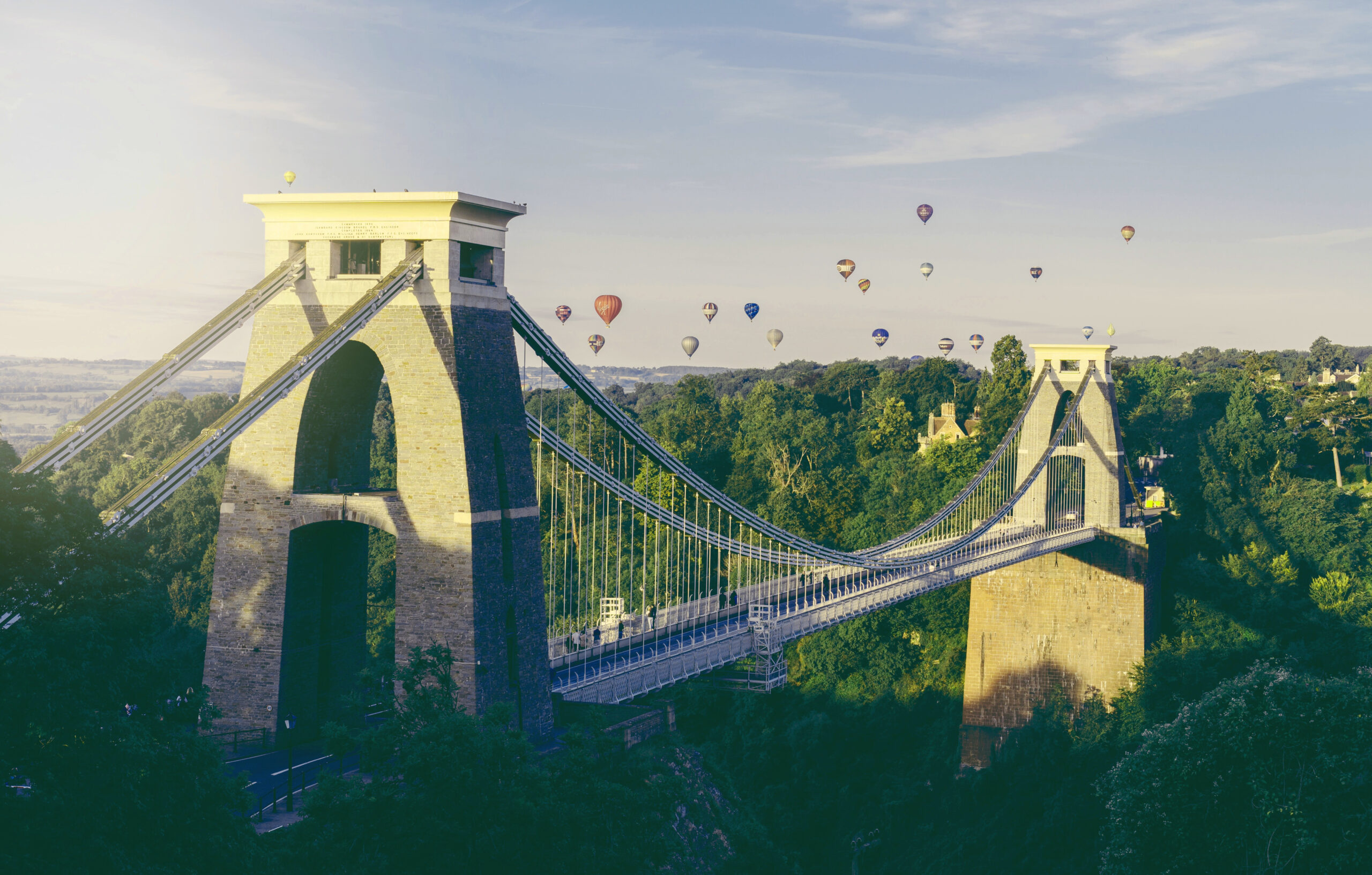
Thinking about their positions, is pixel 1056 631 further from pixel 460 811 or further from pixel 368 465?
pixel 460 811

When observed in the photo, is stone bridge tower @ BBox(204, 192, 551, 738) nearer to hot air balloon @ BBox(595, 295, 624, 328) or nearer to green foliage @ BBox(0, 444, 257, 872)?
green foliage @ BBox(0, 444, 257, 872)

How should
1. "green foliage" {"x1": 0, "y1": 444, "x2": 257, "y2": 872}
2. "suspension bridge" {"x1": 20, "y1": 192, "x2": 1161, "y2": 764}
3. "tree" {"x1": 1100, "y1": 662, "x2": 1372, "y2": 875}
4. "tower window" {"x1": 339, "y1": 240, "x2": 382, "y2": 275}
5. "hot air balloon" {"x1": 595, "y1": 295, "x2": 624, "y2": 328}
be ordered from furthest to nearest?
"hot air balloon" {"x1": 595, "y1": 295, "x2": 624, "y2": 328} → "tree" {"x1": 1100, "y1": 662, "x2": 1372, "y2": 875} → "tower window" {"x1": 339, "y1": 240, "x2": 382, "y2": 275} → "suspension bridge" {"x1": 20, "y1": 192, "x2": 1161, "y2": 764} → "green foliage" {"x1": 0, "y1": 444, "x2": 257, "y2": 872}

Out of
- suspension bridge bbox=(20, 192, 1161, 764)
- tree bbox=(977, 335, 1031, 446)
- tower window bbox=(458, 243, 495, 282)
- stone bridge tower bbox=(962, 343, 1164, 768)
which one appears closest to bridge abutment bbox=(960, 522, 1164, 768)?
stone bridge tower bbox=(962, 343, 1164, 768)

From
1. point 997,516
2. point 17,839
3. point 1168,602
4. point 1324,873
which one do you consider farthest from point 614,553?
point 17,839

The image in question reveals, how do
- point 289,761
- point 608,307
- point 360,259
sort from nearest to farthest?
1. point 289,761
2. point 360,259
3. point 608,307

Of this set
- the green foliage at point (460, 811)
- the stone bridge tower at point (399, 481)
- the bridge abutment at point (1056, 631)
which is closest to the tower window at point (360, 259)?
the stone bridge tower at point (399, 481)

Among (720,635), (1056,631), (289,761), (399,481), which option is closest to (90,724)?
(289,761)
